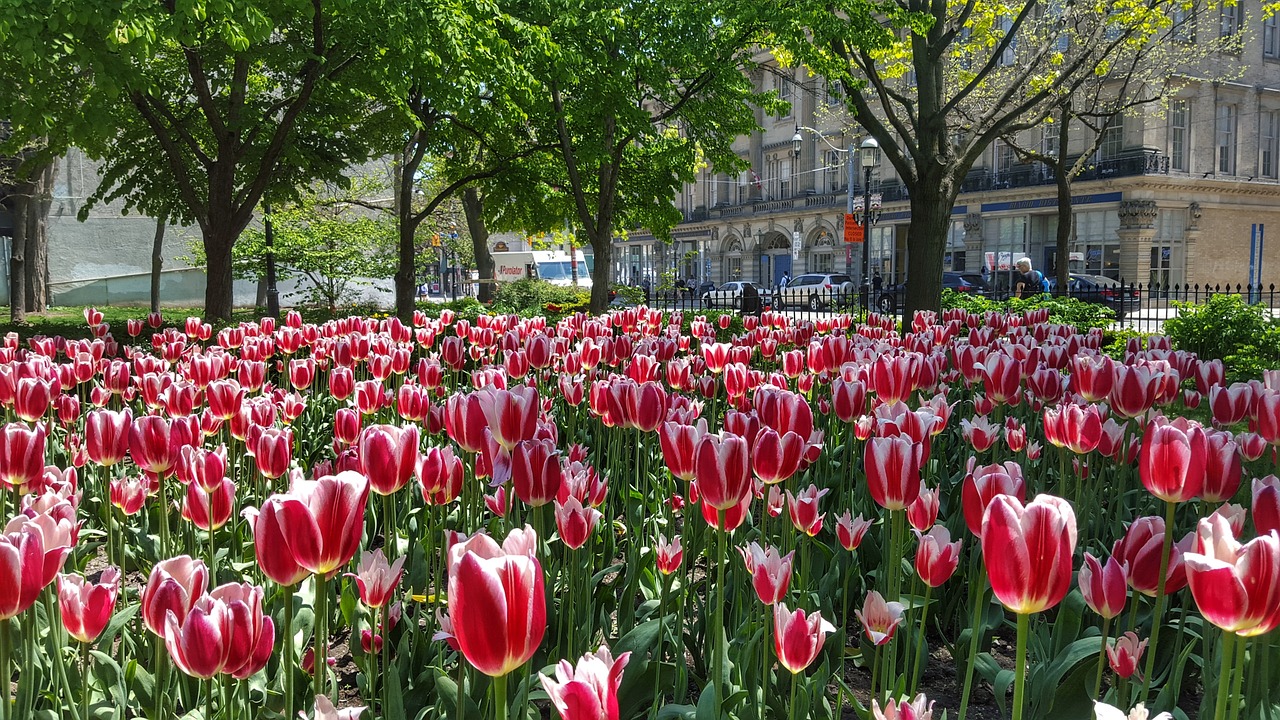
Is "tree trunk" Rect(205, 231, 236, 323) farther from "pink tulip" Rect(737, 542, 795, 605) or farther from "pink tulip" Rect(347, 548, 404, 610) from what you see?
"pink tulip" Rect(737, 542, 795, 605)

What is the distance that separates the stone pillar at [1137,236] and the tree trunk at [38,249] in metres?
37.0

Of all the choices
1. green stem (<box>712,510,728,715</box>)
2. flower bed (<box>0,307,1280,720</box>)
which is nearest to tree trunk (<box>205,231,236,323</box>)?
flower bed (<box>0,307,1280,720</box>)

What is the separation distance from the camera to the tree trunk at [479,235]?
2709 cm

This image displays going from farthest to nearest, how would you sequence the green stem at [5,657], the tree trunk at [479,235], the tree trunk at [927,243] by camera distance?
the tree trunk at [479,235] < the tree trunk at [927,243] < the green stem at [5,657]

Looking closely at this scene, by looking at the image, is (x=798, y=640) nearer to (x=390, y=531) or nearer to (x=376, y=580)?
(x=376, y=580)

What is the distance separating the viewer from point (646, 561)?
3.32m

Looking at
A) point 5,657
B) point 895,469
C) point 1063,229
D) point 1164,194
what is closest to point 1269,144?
point 1164,194

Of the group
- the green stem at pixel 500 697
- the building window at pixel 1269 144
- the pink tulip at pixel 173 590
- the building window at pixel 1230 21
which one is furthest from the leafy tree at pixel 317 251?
the building window at pixel 1269 144

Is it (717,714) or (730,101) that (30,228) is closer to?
(730,101)

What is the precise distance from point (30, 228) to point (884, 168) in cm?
3985

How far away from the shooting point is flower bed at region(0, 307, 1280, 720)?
1.46m

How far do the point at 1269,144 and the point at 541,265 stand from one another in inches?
1374

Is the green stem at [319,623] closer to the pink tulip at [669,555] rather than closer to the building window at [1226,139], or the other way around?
the pink tulip at [669,555]

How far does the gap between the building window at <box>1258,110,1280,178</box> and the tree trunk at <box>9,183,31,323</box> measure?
149ft
